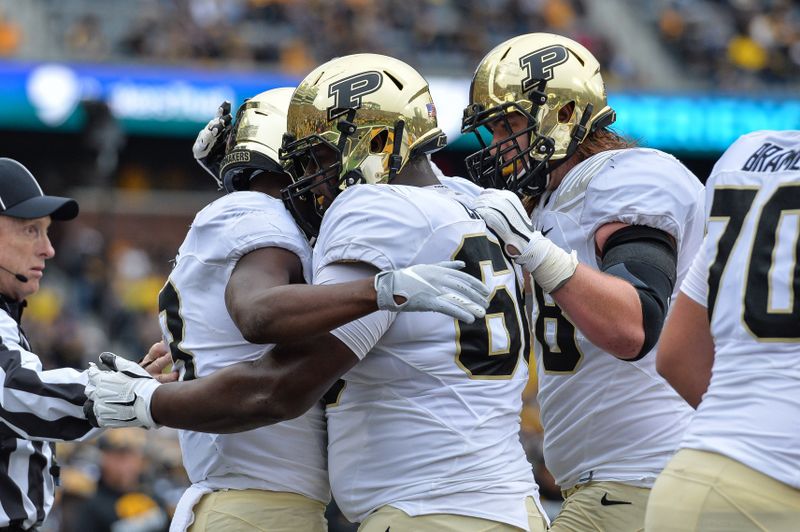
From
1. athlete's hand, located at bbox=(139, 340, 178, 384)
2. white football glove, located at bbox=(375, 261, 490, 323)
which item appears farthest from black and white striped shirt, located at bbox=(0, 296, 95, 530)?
white football glove, located at bbox=(375, 261, 490, 323)

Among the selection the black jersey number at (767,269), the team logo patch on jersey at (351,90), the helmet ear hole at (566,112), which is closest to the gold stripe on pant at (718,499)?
the black jersey number at (767,269)

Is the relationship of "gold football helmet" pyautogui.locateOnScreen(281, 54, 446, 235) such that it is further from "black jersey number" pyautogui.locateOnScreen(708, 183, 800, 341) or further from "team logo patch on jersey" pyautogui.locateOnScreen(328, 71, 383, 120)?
"black jersey number" pyautogui.locateOnScreen(708, 183, 800, 341)

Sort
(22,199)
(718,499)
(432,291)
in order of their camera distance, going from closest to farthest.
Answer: (718,499) < (432,291) < (22,199)

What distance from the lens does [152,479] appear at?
28.1 feet

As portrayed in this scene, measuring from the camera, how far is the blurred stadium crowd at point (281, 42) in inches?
620

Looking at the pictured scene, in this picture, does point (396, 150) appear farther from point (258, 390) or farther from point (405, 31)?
point (405, 31)

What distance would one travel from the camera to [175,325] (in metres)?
3.76

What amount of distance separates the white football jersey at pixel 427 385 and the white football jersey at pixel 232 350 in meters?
0.30

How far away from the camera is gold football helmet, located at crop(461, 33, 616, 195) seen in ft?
13.5

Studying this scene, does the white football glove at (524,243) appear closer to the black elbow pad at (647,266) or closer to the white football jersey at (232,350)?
the black elbow pad at (647,266)

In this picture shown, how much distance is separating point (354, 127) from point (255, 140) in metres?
0.65

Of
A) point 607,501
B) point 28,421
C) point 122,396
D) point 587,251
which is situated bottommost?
point 607,501

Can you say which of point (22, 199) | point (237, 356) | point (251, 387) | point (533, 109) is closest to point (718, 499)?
point (251, 387)

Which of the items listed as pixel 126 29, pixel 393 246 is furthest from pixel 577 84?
pixel 126 29
